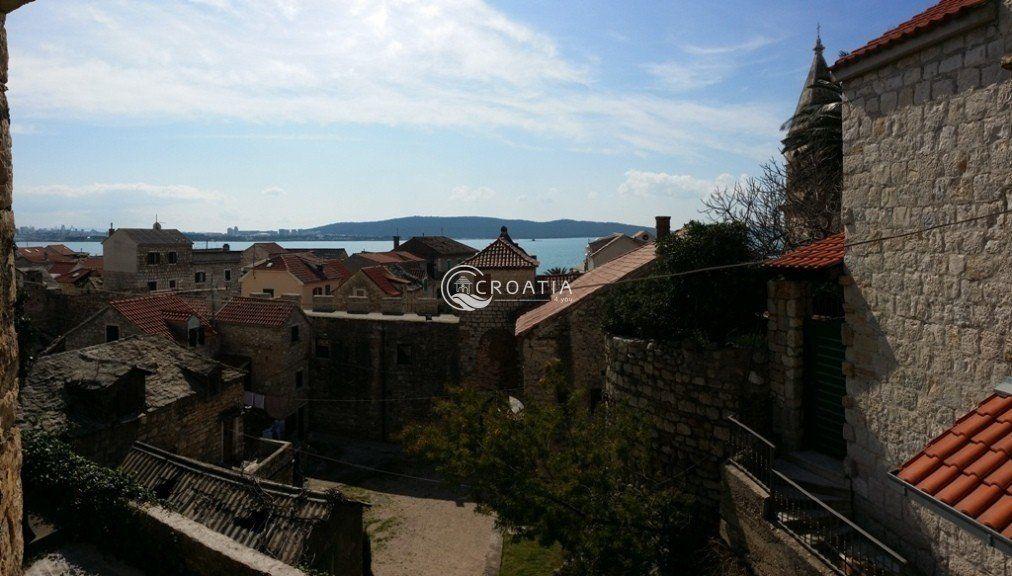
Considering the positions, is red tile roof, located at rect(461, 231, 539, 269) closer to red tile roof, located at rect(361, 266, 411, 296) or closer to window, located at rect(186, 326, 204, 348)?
window, located at rect(186, 326, 204, 348)

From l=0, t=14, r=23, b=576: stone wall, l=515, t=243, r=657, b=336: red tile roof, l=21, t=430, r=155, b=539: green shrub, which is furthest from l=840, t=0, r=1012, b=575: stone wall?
l=21, t=430, r=155, b=539: green shrub

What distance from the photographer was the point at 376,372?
26672mm

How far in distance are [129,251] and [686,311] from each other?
1768 inches

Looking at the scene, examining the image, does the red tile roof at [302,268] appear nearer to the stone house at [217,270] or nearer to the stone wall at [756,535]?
the stone house at [217,270]

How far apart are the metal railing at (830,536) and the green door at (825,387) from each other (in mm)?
1208

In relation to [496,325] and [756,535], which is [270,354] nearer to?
[496,325]

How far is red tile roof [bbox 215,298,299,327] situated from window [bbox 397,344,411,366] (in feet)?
17.0

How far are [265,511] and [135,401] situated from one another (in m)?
5.02

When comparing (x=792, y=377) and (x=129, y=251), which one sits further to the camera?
(x=129, y=251)

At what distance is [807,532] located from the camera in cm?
759

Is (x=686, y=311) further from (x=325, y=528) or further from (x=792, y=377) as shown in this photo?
(x=325, y=528)

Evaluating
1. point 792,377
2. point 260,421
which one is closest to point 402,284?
point 260,421

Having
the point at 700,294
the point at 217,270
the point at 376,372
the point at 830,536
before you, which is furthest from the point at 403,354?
the point at 217,270

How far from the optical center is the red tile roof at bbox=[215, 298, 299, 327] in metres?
25.9
